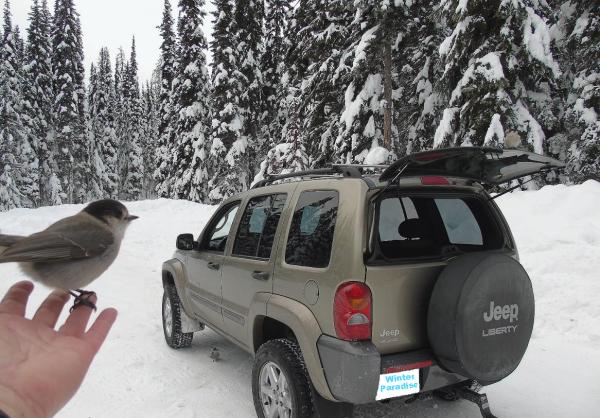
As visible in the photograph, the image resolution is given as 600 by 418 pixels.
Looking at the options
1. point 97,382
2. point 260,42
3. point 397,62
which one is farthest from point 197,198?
point 97,382

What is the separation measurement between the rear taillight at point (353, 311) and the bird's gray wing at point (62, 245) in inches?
73.3

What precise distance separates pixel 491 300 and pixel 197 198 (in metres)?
28.4

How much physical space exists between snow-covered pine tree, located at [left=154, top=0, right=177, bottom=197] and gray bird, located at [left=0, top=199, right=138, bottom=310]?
3680 centimetres

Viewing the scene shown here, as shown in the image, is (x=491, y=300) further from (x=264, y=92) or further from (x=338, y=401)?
(x=264, y=92)

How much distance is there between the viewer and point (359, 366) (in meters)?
2.93

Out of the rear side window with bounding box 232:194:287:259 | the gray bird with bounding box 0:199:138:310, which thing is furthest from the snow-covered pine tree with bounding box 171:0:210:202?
the gray bird with bounding box 0:199:138:310

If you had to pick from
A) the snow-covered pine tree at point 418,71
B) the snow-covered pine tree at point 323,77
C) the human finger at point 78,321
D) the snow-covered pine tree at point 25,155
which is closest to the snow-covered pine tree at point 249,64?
the snow-covered pine tree at point 323,77

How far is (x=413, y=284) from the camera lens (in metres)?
3.27

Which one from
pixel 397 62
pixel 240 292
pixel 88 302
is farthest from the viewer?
pixel 397 62

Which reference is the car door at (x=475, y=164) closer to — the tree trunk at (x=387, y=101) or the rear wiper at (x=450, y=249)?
the rear wiper at (x=450, y=249)

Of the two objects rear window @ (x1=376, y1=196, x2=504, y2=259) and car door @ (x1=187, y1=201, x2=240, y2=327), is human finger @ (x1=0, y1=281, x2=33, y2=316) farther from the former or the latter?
car door @ (x1=187, y1=201, x2=240, y2=327)

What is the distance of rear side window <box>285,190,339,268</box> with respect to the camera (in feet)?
11.1

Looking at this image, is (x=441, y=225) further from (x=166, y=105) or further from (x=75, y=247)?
(x=166, y=105)

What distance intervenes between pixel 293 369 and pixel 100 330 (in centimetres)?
201
